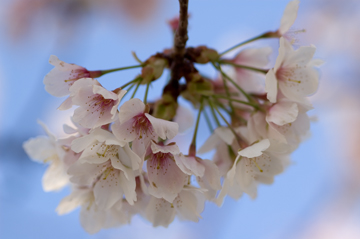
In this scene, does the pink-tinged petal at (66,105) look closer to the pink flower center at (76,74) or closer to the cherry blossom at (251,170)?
the pink flower center at (76,74)

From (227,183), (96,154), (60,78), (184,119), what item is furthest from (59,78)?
(184,119)

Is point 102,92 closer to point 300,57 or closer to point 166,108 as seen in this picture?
point 166,108

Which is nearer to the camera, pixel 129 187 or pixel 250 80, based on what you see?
pixel 129 187

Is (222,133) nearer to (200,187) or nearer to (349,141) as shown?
(200,187)

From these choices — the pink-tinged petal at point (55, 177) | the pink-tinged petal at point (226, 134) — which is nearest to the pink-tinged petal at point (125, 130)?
the pink-tinged petal at point (226, 134)

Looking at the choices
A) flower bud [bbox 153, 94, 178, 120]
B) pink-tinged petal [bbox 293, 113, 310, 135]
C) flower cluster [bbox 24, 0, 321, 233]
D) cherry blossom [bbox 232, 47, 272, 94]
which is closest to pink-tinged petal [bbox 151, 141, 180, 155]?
flower cluster [bbox 24, 0, 321, 233]
